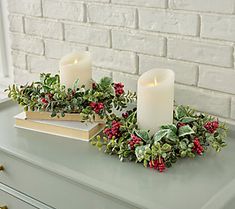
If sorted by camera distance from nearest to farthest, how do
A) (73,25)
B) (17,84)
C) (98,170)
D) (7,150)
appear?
1. (98,170)
2. (7,150)
3. (73,25)
4. (17,84)

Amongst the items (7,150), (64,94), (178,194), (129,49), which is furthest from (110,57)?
(178,194)

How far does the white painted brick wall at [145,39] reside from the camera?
46.4 inches

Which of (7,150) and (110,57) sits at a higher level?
(110,57)

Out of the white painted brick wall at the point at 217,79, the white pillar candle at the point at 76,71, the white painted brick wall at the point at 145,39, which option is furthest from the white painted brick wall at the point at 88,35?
the white painted brick wall at the point at 217,79

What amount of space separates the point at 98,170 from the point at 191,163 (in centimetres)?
20

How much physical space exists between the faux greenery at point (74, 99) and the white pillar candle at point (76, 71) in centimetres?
2

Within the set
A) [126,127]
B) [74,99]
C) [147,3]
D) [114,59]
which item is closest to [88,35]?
[114,59]

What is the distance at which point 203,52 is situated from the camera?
A: 121cm

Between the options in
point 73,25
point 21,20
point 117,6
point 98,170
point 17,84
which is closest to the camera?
point 98,170

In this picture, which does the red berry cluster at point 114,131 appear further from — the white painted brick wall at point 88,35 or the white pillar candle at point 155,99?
the white painted brick wall at point 88,35

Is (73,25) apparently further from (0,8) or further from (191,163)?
(191,163)

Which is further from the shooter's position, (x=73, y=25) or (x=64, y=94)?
(x=73, y=25)

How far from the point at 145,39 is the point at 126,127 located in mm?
344

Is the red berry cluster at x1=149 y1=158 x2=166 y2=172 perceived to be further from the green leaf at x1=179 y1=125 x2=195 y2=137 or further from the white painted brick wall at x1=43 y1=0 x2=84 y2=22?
the white painted brick wall at x1=43 y1=0 x2=84 y2=22
